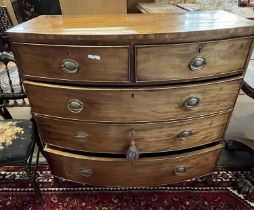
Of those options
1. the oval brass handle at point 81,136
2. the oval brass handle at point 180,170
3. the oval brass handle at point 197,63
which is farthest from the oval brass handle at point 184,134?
Answer: the oval brass handle at point 81,136

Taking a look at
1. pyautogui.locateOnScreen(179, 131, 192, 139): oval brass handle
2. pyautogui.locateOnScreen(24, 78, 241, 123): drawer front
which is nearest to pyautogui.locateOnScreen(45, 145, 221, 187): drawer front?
pyautogui.locateOnScreen(179, 131, 192, 139): oval brass handle

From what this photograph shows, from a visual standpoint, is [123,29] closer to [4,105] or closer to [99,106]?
[99,106]

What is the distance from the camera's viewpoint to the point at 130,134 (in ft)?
3.86

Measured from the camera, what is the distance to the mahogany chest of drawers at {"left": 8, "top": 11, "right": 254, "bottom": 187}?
93 centimetres

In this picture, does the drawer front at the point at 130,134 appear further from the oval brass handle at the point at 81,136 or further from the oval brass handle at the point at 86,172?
the oval brass handle at the point at 86,172

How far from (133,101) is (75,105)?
26cm

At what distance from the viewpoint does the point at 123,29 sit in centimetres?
97

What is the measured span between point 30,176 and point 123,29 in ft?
3.05

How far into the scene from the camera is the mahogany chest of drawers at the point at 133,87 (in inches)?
36.7

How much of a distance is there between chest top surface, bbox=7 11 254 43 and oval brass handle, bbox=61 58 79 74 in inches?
3.8

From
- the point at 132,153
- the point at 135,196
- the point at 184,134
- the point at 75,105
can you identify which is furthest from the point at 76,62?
the point at 135,196

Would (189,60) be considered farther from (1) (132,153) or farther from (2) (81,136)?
(2) (81,136)

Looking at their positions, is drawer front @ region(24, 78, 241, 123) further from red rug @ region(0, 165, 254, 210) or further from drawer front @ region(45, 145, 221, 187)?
red rug @ region(0, 165, 254, 210)

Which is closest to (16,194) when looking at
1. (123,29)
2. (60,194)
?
(60,194)
